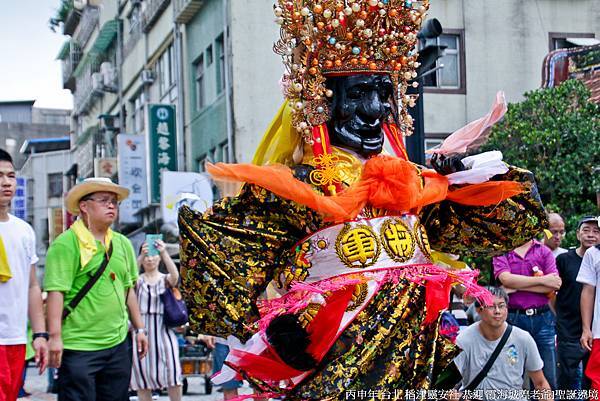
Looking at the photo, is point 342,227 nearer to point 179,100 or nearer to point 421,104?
point 421,104

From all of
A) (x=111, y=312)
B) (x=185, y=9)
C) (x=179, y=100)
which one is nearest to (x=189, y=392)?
(x=111, y=312)

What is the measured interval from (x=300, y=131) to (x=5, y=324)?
2.35 metres

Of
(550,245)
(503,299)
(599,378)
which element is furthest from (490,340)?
(550,245)

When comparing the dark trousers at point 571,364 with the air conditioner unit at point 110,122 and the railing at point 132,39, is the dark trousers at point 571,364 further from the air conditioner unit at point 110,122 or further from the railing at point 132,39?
the air conditioner unit at point 110,122

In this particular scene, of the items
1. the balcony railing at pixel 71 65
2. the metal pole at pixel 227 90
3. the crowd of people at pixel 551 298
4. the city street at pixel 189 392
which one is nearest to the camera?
the crowd of people at pixel 551 298

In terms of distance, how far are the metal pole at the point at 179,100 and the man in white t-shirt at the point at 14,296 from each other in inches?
831

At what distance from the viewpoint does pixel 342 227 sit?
4863 mm

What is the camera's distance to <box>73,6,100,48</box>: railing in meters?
41.2

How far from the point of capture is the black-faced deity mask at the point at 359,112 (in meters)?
5.07

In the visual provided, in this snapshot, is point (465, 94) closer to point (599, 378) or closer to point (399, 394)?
point (599, 378)

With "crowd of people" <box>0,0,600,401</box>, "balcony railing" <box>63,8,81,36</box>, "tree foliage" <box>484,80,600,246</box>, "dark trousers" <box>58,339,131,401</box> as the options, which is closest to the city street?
"dark trousers" <box>58,339,131,401</box>

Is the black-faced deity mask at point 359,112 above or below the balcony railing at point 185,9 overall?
below

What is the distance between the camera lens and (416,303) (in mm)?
4867

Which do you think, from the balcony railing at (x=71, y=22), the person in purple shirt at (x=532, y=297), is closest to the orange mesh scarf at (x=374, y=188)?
the person in purple shirt at (x=532, y=297)
